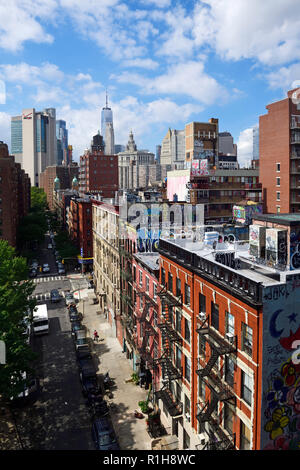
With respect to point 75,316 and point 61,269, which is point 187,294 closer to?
point 75,316

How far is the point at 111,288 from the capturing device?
5475 cm

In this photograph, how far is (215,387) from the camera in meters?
22.0

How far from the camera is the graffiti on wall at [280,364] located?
58.5 ft

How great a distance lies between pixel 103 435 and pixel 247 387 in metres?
17.3

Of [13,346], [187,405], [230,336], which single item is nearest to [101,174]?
[13,346]

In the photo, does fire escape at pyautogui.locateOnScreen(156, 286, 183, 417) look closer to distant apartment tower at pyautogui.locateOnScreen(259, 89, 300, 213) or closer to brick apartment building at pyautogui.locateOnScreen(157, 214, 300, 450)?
brick apartment building at pyautogui.locateOnScreen(157, 214, 300, 450)

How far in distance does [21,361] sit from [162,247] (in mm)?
16031

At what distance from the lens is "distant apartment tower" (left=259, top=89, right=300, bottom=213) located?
5781 centimetres

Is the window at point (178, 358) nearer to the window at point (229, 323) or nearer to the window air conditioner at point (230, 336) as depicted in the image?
the window at point (229, 323)

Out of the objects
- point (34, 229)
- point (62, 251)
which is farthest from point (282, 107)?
point (34, 229)

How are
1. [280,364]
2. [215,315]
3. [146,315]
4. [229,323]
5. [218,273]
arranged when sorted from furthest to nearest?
1. [146,315]
2. [215,315]
3. [218,273]
4. [229,323]
5. [280,364]

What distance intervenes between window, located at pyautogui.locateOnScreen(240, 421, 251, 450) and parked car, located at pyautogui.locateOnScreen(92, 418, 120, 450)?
13.8 m

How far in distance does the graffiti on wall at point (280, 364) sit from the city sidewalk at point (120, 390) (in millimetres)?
14785

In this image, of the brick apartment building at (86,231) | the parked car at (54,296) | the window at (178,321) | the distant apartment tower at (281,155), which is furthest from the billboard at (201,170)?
the window at (178,321)
